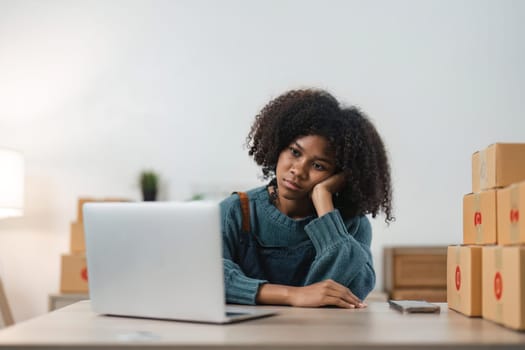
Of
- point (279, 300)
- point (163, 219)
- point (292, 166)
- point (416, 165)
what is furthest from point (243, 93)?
point (163, 219)

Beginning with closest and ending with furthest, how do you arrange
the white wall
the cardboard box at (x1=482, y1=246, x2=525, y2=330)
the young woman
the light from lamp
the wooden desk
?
the wooden desk, the cardboard box at (x1=482, y1=246, x2=525, y2=330), the young woman, the light from lamp, the white wall

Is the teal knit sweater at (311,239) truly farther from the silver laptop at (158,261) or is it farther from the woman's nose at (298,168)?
the silver laptop at (158,261)

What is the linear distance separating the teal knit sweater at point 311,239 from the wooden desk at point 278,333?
324 millimetres

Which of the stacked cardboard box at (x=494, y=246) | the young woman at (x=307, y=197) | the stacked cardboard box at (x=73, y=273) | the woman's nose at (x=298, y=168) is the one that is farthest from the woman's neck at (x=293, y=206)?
the stacked cardboard box at (x=73, y=273)

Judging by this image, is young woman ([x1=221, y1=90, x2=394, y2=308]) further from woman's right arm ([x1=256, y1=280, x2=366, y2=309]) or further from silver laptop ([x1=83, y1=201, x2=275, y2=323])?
silver laptop ([x1=83, y1=201, x2=275, y2=323])

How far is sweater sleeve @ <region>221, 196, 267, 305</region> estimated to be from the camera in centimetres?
186

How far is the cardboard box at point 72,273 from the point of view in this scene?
379 cm

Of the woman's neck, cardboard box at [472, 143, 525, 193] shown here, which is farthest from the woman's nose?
cardboard box at [472, 143, 525, 193]

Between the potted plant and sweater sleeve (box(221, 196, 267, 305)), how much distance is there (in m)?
1.82

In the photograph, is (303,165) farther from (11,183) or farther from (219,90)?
(219,90)

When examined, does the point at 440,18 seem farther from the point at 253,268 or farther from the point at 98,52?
the point at 253,268

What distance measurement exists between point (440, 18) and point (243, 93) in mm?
1195

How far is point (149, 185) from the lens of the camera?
3963mm

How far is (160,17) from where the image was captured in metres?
4.21
